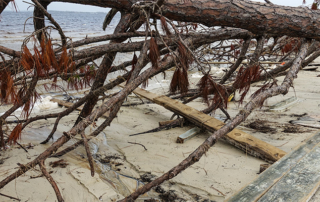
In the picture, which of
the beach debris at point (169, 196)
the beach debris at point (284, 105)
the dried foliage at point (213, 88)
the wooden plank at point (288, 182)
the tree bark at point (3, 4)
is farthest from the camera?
the beach debris at point (284, 105)

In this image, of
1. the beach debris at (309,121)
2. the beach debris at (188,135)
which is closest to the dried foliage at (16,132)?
the beach debris at (188,135)

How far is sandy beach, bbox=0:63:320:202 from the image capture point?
7.86ft

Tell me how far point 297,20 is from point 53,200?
9.06 feet

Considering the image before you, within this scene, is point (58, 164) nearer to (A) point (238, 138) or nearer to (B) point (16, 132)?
(B) point (16, 132)

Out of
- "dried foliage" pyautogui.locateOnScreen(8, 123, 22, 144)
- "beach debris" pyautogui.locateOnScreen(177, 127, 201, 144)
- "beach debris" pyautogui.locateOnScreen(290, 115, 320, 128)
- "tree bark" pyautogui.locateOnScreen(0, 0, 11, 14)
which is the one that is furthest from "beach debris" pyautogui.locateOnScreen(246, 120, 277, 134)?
"tree bark" pyautogui.locateOnScreen(0, 0, 11, 14)

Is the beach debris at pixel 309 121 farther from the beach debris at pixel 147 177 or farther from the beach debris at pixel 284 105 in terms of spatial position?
the beach debris at pixel 147 177

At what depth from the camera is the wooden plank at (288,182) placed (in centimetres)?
146

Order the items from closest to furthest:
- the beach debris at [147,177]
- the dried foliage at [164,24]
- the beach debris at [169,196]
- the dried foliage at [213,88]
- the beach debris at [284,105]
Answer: the dried foliage at [164,24] → the beach debris at [169,196] → the dried foliage at [213,88] → the beach debris at [147,177] → the beach debris at [284,105]

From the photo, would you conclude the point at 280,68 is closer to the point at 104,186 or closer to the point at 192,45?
the point at 192,45

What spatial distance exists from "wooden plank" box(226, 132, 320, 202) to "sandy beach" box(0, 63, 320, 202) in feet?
0.35

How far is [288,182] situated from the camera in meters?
1.57

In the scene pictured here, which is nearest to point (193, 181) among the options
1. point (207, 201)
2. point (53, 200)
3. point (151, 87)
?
point (207, 201)

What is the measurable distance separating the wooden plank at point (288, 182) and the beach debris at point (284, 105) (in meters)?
2.70

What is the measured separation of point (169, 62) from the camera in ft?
7.30
